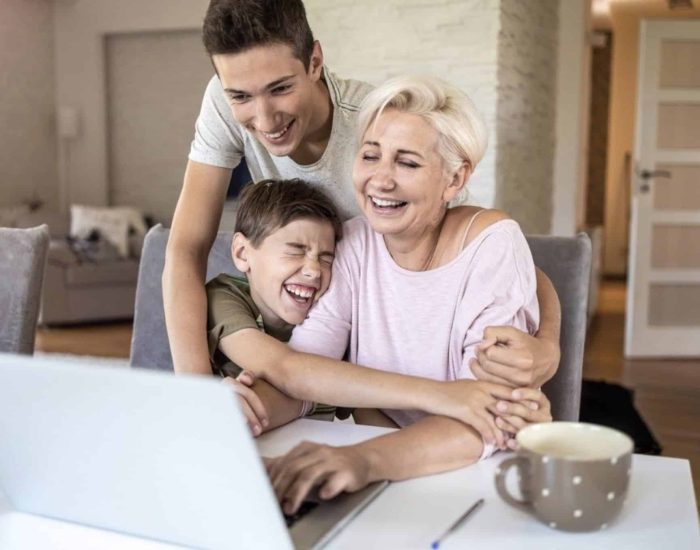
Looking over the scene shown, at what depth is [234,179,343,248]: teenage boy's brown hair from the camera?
141cm

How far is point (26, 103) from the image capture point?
7.64 meters

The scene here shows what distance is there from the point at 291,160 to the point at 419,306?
433 millimetres

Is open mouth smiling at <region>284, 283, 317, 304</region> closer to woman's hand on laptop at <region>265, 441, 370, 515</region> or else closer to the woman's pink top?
the woman's pink top

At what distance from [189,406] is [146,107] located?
23.8ft

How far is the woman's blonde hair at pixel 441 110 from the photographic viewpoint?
1.24m

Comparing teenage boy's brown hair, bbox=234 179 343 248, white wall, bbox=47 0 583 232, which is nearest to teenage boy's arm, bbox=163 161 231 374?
teenage boy's brown hair, bbox=234 179 343 248

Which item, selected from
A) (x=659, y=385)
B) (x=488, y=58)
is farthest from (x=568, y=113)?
(x=659, y=385)

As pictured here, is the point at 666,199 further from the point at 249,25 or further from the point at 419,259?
the point at 249,25

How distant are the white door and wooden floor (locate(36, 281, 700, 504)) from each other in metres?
0.22

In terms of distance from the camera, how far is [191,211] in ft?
5.13

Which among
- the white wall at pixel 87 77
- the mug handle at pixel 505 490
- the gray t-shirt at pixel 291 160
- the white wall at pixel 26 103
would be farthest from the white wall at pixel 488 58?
the white wall at pixel 26 103

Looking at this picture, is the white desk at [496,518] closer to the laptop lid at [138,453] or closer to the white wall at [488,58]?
the laptop lid at [138,453]

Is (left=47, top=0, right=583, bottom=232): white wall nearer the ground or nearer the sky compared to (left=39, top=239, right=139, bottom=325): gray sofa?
nearer the sky

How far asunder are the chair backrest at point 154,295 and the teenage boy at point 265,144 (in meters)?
0.12
